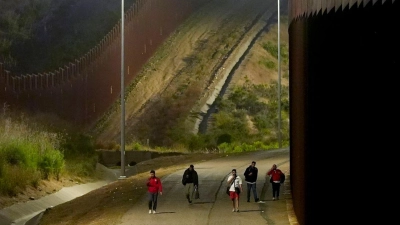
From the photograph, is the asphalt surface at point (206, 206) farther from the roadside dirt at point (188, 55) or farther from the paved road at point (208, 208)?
the roadside dirt at point (188, 55)

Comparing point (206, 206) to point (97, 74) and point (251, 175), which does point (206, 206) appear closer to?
point (251, 175)

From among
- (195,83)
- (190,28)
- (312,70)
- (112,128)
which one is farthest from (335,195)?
(190,28)

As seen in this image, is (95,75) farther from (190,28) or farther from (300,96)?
(300,96)

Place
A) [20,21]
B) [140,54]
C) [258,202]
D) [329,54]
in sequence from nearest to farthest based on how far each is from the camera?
[329,54], [258,202], [140,54], [20,21]

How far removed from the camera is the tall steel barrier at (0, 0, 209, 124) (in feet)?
253

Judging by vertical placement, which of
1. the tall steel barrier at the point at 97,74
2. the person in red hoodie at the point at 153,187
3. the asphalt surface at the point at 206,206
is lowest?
the asphalt surface at the point at 206,206

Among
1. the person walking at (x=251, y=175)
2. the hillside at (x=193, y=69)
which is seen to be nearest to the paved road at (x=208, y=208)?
the person walking at (x=251, y=175)

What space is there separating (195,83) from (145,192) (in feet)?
176

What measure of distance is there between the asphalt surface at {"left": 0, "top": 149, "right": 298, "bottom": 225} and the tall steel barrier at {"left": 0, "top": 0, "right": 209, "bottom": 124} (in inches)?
1286

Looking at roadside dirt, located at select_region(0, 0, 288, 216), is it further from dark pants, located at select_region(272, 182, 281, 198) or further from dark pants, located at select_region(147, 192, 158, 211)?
dark pants, located at select_region(147, 192, 158, 211)

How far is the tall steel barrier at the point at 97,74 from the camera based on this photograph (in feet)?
253

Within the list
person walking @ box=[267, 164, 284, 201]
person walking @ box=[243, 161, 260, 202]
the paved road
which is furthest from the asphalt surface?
person walking @ box=[243, 161, 260, 202]

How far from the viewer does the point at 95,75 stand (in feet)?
282

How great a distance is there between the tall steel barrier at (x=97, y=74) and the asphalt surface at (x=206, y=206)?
107 feet
